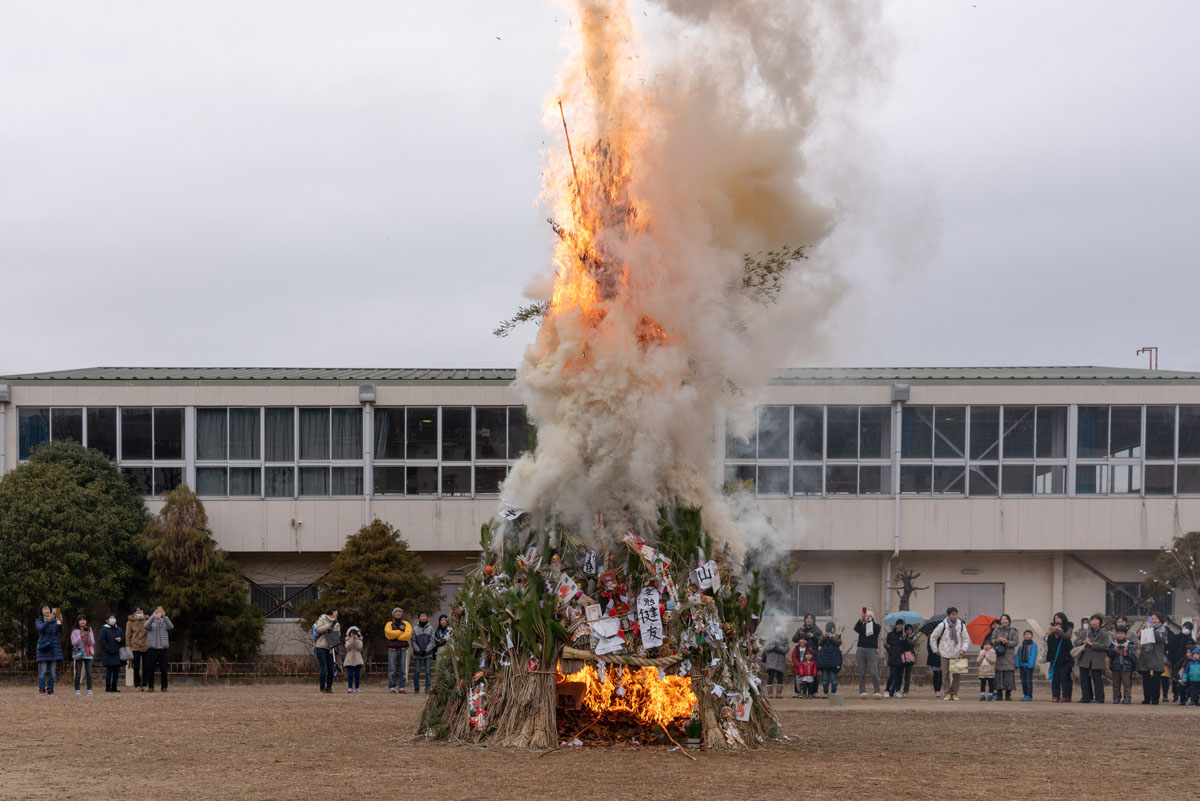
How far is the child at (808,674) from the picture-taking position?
2742 cm

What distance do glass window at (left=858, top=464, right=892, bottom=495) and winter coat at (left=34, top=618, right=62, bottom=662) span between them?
22.4 m

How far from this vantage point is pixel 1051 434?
129ft

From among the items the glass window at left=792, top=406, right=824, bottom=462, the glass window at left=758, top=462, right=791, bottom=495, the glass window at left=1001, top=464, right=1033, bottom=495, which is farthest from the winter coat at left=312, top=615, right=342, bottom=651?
the glass window at left=1001, top=464, right=1033, bottom=495

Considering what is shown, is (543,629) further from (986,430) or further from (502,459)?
(986,430)

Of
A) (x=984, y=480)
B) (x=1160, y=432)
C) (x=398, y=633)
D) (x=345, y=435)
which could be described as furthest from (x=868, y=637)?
(x=345, y=435)

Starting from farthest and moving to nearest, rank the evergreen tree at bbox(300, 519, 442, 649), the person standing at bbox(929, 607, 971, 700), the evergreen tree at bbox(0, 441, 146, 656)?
the evergreen tree at bbox(300, 519, 442, 649) → the evergreen tree at bbox(0, 441, 146, 656) → the person standing at bbox(929, 607, 971, 700)

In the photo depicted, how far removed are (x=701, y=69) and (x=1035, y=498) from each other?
2525cm

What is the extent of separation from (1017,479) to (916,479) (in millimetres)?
2795

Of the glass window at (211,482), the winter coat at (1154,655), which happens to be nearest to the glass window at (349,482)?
the glass window at (211,482)

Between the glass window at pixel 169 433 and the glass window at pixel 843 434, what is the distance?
18.0 meters

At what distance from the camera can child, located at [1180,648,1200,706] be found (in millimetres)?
25422

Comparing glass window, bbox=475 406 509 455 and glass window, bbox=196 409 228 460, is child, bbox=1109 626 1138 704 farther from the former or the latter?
glass window, bbox=196 409 228 460

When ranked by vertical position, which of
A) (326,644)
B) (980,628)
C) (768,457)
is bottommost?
(980,628)

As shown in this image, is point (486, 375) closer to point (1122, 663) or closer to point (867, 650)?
point (867, 650)
